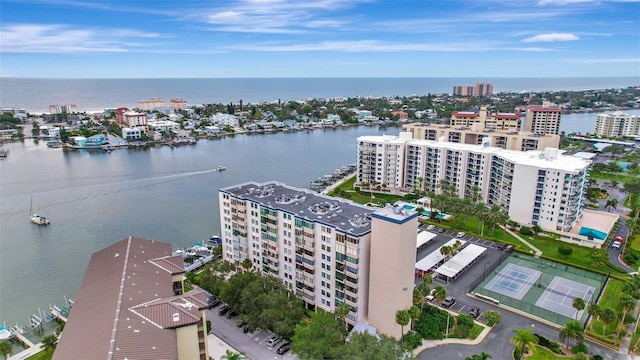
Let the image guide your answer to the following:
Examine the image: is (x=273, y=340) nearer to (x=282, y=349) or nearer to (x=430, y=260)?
(x=282, y=349)

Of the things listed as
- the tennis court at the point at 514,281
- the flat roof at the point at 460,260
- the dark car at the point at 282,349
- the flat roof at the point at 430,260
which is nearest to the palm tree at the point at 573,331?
the tennis court at the point at 514,281

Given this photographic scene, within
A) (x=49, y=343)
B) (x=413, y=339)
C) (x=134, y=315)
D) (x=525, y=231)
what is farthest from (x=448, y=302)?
(x=49, y=343)

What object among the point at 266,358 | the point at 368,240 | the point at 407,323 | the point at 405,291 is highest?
the point at 368,240

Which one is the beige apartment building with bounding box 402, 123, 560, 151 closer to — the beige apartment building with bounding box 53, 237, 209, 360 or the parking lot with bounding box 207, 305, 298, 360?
the parking lot with bounding box 207, 305, 298, 360

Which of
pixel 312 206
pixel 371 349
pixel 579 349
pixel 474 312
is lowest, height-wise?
pixel 474 312

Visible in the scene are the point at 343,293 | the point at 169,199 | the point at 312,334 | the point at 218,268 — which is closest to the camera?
the point at 312,334

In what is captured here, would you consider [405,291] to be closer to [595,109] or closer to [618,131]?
[618,131]

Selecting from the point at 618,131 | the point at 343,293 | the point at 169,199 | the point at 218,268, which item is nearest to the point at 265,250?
the point at 218,268
